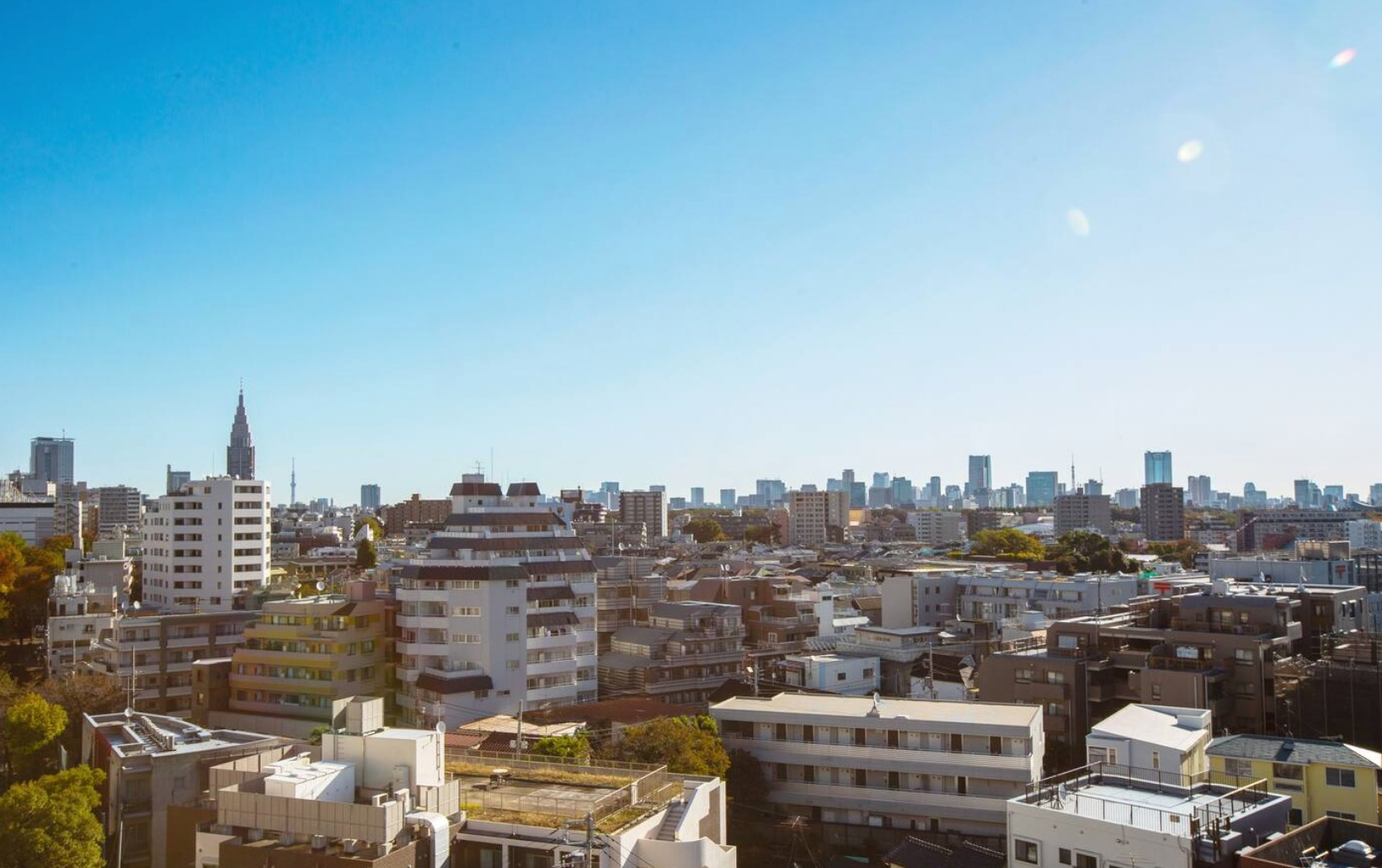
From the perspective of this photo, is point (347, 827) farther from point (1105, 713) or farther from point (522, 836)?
point (1105, 713)

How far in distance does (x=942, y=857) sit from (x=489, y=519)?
1495cm

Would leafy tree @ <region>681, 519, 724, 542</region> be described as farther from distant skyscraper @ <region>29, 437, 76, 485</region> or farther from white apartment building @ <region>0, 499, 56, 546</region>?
distant skyscraper @ <region>29, 437, 76, 485</region>

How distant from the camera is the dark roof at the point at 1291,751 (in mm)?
15445

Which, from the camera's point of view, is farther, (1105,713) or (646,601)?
(646,601)

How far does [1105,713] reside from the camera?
2283cm

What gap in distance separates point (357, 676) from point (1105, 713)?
18.4 m

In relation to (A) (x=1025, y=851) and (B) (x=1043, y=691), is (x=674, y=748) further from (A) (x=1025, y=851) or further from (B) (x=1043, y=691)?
(B) (x=1043, y=691)

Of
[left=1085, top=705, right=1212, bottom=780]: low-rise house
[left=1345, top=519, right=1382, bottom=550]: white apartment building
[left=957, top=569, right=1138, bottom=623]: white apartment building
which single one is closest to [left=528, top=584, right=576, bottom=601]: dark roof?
[left=1085, top=705, right=1212, bottom=780]: low-rise house

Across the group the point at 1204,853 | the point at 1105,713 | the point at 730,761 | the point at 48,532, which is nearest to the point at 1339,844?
the point at 1204,853

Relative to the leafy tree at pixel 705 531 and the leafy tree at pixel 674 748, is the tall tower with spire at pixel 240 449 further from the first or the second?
the leafy tree at pixel 674 748

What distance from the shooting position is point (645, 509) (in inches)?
4203

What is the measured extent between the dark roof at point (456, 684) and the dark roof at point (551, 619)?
1819 mm

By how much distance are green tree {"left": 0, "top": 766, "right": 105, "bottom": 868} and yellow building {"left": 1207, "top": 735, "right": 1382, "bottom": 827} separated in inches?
649

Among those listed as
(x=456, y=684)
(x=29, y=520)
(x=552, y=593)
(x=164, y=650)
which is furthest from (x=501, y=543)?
(x=29, y=520)
